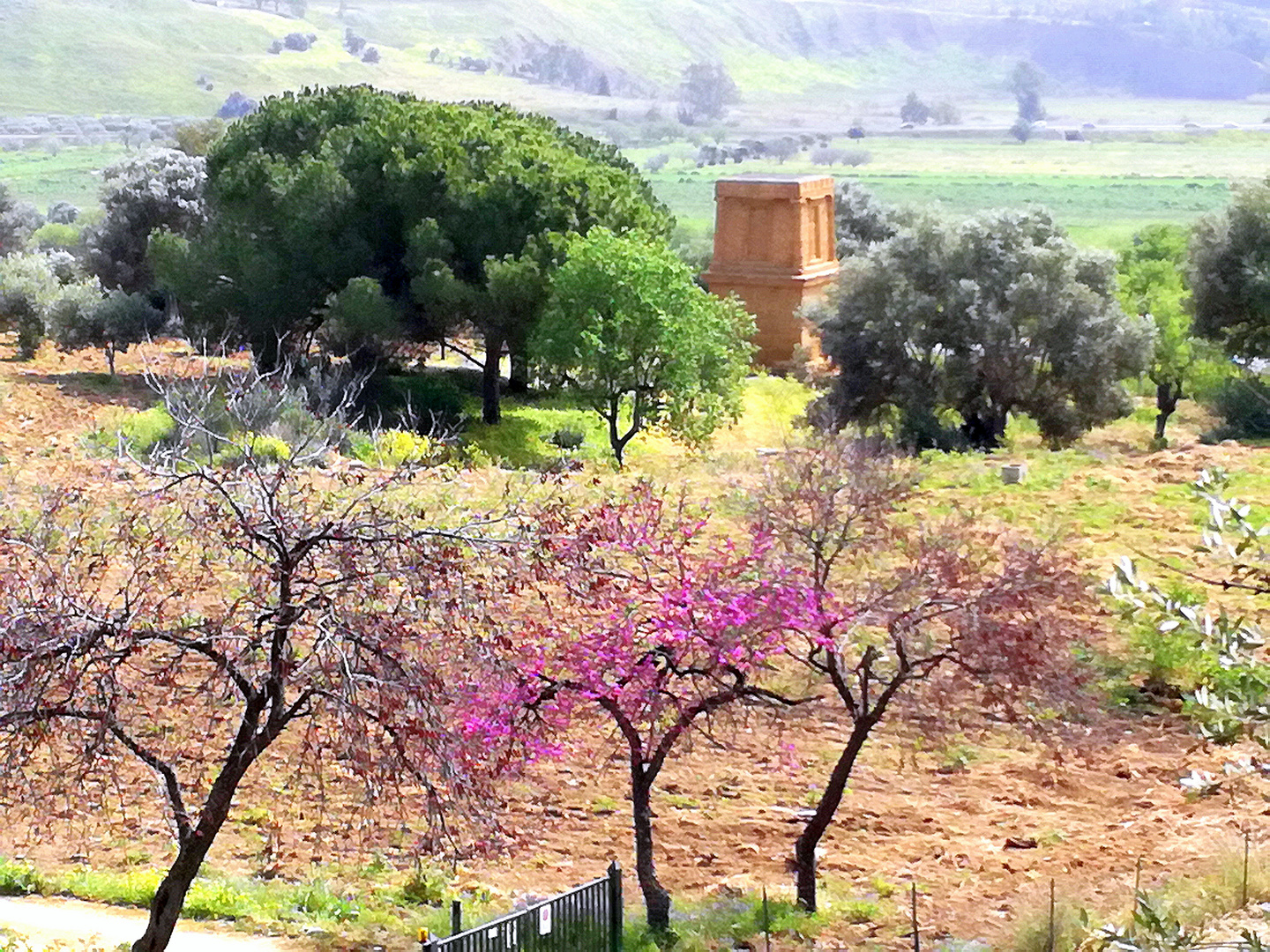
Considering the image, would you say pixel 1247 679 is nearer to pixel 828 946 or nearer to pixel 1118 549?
pixel 828 946

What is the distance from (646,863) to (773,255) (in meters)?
48.5

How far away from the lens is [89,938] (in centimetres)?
1135

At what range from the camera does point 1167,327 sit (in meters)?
45.2

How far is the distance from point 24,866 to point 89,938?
186 centimetres

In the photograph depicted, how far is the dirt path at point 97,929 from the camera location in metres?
11.4

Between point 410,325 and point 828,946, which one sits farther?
point 410,325

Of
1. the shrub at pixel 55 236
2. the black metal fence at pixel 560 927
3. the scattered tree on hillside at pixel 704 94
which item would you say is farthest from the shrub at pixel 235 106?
the black metal fence at pixel 560 927

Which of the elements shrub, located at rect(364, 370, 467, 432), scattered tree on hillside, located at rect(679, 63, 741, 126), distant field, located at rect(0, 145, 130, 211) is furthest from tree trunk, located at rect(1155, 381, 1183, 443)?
scattered tree on hillside, located at rect(679, 63, 741, 126)

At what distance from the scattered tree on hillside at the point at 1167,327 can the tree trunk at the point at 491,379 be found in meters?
15.0

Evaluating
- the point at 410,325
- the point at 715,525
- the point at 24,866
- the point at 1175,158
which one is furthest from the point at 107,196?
the point at 1175,158

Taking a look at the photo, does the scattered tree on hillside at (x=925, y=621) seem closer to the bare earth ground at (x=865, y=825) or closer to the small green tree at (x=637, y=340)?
the bare earth ground at (x=865, y=825)

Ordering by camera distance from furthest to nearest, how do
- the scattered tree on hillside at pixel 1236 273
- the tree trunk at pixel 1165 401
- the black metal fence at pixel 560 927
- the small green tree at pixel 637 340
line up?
the tree trunk at pixel 1165 401, the scattered tree on hillside at pixel 1236 273, the small green tree at pixel 637 340, the black metal fence at pixel 560 927

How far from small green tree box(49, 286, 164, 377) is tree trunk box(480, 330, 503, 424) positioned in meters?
9.38

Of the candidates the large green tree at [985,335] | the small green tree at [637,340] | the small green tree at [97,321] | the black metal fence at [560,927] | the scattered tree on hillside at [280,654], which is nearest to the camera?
the scattered tree on hillside at [280,654]
